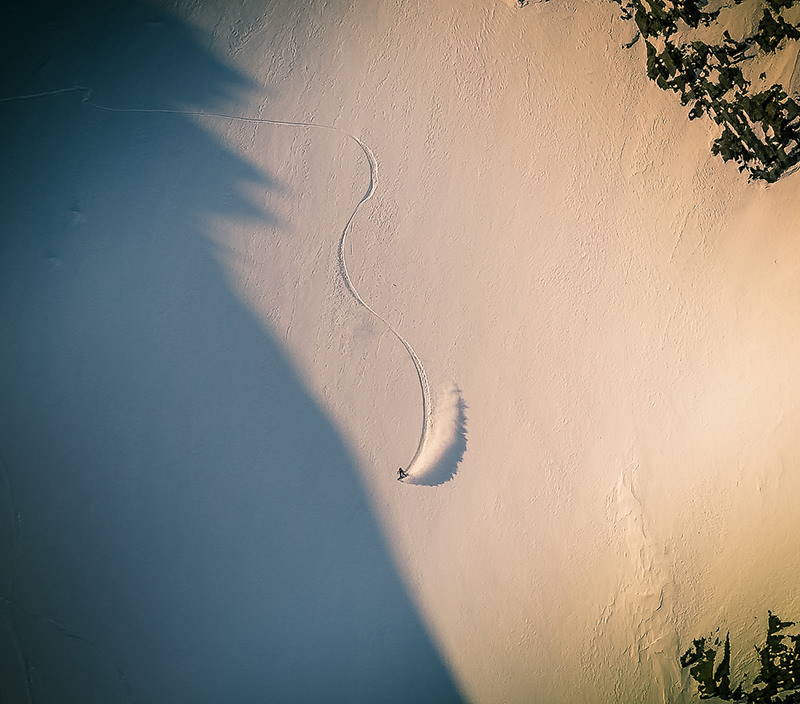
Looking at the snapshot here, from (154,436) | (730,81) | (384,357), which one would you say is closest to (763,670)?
(384,357)

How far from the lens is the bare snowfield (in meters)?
2.43

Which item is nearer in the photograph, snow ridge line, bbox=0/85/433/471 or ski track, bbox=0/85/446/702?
ski track, bbox=0/85/446/702

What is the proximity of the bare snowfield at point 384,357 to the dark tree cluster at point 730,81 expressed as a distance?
0.09m

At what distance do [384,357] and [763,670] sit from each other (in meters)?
2.32

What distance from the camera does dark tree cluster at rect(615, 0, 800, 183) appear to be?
97.7 inches

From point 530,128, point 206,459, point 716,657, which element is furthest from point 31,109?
point 716,657

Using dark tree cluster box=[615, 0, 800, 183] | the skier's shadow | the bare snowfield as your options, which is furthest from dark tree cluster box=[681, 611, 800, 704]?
dark tree cluster box=[615, 0, 800, 183]

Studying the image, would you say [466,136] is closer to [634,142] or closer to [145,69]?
[634,142]

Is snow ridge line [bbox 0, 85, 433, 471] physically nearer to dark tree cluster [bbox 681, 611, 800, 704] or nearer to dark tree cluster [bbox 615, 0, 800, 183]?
dark tree cluster [bbox 615, 0, 800, 183]

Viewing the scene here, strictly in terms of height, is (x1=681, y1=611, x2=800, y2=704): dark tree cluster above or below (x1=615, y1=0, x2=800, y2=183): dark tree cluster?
below

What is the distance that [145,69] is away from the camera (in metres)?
2.48

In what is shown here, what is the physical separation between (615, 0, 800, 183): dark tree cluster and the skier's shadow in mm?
2025

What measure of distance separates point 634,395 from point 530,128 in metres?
1.39

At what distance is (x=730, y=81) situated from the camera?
250 cm
